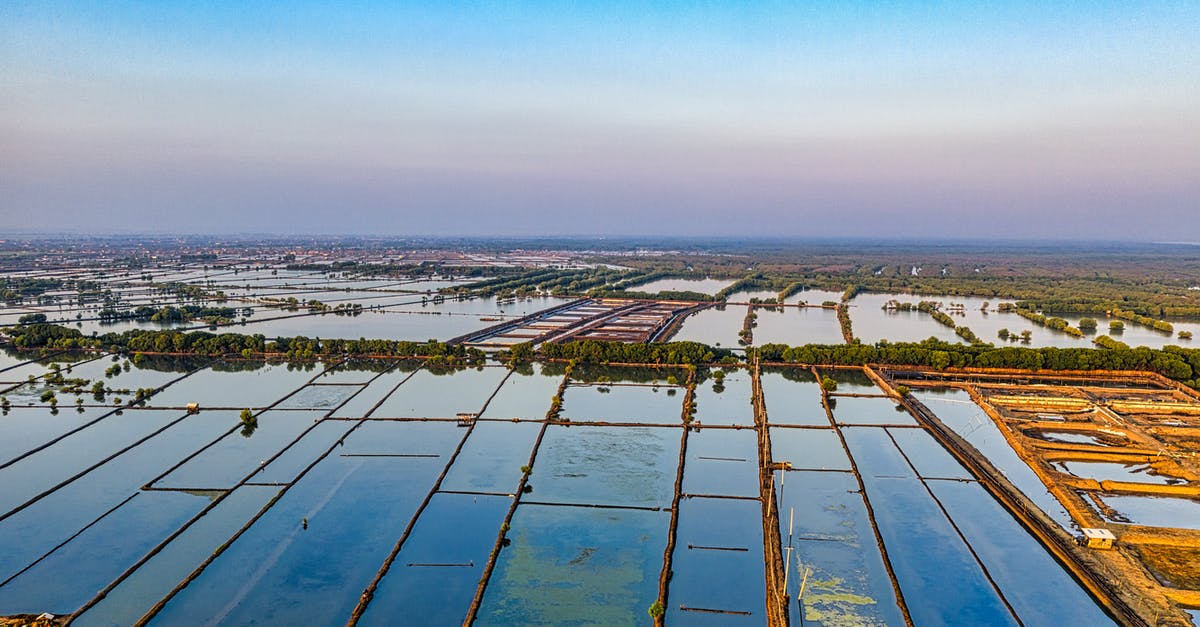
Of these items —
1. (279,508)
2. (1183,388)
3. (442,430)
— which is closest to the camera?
(279,508)

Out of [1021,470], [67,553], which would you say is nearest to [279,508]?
[67,553]

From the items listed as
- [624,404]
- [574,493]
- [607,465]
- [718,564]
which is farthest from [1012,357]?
[574,493]

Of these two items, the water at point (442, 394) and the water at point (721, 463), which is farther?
the water at point (442, 394)

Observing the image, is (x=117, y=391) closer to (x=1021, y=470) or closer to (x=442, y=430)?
(x=442, y=430)

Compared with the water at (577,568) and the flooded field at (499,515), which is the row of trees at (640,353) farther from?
the water at (577,568)

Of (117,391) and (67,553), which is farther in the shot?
(117,391)

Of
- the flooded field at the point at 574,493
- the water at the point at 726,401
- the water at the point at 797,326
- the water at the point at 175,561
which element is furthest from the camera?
the water at the point at 797,326

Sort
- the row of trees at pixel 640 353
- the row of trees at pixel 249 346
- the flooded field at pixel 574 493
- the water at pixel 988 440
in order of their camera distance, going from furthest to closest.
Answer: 1. the row of trees at pixel 249 346
2. the row of trees at pixel 640 353
3. the water at pixel 988 440
4. the flooded field at pixel 574 493

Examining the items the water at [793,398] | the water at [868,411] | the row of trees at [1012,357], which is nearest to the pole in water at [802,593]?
the water at [793,398]
